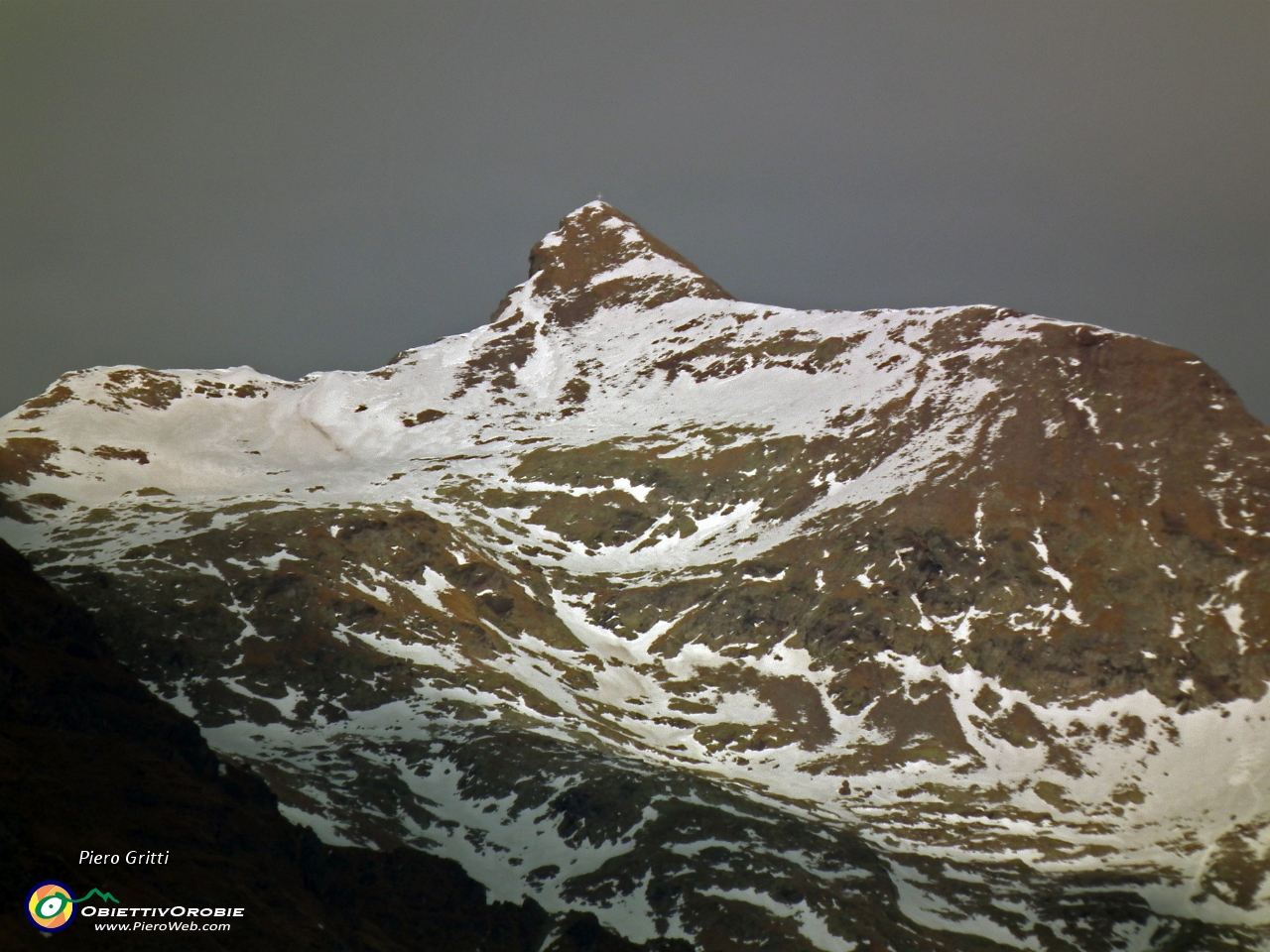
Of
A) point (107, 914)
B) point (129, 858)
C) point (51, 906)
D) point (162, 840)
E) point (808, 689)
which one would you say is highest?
point (808, 689)

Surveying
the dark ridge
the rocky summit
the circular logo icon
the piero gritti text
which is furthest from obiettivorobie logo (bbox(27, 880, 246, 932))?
the rocky summit

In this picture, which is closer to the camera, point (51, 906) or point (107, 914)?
point (51, 906)

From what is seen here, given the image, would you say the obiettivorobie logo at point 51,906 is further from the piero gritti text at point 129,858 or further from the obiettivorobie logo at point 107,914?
the piero gritti text at point 129,858

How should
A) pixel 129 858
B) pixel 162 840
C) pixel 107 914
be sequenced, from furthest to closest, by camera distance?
pixel 162 840
pixel 129 858
pixel 107 914

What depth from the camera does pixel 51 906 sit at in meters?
64.0

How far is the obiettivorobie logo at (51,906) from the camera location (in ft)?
207

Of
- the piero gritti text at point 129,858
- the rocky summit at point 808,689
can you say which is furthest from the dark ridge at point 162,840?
the rocky summit at point 808,689

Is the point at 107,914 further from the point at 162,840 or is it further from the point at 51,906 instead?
the point at 162,840

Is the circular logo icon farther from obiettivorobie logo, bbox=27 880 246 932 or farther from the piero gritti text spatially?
the piero gritti text

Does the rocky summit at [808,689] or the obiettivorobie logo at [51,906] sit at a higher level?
the rocky summit at [808,689]

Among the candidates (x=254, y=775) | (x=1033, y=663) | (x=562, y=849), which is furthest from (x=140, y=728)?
(x=1033, y=663)

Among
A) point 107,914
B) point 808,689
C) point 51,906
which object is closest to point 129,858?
point 107,914

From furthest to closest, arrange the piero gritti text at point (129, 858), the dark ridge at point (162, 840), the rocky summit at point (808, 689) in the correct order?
the rocky summit at point (808, 689)
the piero gritti text at point (129, 858)
the dark ridge at point (162, 840)

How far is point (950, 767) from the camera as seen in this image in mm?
155500
